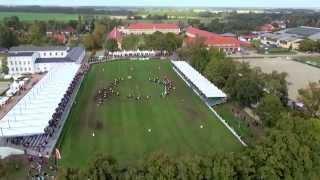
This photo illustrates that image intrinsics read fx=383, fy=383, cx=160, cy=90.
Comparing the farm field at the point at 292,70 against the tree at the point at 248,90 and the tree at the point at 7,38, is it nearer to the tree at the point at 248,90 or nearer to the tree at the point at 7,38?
the tree at the point at 248,90

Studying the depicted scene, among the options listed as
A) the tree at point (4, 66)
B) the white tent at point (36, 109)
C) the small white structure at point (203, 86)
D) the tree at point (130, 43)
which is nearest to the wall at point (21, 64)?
the tree at point (4, 66)

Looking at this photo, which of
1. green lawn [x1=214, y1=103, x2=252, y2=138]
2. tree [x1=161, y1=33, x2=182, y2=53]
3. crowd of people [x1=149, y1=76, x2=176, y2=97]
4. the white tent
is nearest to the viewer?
the white tent

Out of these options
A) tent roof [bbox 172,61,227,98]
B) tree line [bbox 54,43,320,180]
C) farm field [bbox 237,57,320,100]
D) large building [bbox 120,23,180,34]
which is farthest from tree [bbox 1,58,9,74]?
large building [bbox 120,23,180,34]

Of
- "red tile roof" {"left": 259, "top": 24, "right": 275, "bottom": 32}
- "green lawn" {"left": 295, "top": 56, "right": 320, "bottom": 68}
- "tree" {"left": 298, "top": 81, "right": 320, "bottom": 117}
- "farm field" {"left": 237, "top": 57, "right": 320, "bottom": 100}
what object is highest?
"red tile roof" {"left": 259, "top": 24, "right": 275, "bottom": 32}

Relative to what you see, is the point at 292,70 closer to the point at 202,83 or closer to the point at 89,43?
the point at 202,83

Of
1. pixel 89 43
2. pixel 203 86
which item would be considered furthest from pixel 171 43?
pixel 203 86

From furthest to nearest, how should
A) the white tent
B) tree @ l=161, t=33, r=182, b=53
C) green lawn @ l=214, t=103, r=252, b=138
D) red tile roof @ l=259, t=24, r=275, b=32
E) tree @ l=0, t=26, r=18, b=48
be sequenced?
1. red tile roof @ l=259, t=24, r=275, b=32
2. tree @ l=0, t=26, r=18, b=48
3. tree @ l=161, t=33, r=182, b=53
4. green lawn @ l=214, t=103, r=252, b=138
5. the white tent

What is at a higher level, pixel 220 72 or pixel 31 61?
pixel 220 72

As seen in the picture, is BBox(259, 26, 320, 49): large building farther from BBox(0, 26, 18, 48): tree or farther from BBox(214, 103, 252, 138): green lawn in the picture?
BBox(0, 26, 18, 48): tree
